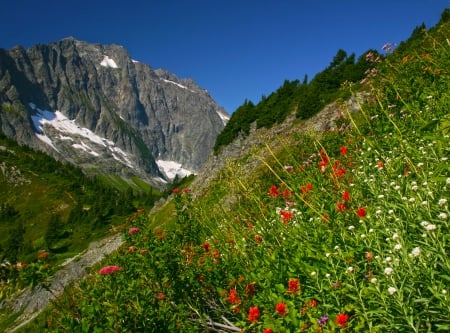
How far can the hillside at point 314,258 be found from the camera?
2.70 meters

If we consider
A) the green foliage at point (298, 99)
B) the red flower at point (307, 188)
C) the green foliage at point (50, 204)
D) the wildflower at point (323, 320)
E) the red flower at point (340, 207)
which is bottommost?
the wildflower at point (323, 320)

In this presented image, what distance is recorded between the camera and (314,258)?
3826 millimetres

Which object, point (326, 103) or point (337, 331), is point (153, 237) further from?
point (326, 103)

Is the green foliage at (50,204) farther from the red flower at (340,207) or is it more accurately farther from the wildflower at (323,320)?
the wildflower at (323,320)

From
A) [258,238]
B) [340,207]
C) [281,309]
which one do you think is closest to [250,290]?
[258,238]

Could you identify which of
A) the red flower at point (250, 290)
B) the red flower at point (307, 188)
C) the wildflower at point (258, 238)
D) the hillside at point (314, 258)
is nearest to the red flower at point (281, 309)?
the hillside at point (314, 258)

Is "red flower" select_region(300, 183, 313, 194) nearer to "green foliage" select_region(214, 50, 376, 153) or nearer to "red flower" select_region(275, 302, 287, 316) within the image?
"red flower" select_region(275, 302, 287, 316)

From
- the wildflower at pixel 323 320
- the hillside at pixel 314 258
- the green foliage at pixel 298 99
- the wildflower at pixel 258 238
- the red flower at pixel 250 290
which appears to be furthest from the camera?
the green foliage at pixel 298 99

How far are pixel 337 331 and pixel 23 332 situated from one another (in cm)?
2827

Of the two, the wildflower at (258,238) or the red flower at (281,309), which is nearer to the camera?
the red flower at (281,309)

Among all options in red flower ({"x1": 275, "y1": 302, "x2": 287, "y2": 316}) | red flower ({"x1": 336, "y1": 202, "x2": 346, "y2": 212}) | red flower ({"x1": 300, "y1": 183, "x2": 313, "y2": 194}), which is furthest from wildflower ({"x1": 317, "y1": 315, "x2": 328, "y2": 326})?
red flower ({"x1": 300, "y1": 183, "x2": 313, "y2": 194})

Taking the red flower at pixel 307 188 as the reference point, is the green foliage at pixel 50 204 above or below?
above

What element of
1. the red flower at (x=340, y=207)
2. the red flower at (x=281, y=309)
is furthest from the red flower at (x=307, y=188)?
the red flower at (x=281, y=309)

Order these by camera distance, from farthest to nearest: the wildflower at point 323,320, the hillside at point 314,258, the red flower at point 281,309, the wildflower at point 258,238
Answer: the wildflower at point 258,238 → the red flower at point 281,309 → the wildflower at point 323,320 → the hillside at point 314,258
